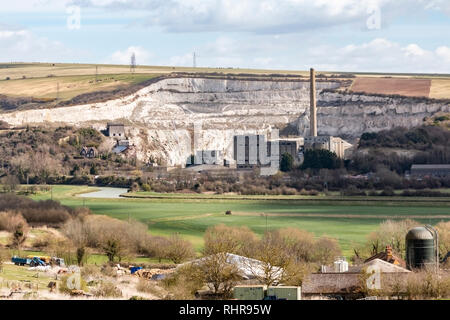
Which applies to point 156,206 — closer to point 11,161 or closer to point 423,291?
point 11,161

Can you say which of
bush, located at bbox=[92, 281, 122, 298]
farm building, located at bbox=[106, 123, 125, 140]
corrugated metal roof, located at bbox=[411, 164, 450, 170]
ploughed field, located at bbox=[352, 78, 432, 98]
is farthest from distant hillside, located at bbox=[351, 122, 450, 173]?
bush, located at bbox=[92, 281, 122, 298]

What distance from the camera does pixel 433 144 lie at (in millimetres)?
103812

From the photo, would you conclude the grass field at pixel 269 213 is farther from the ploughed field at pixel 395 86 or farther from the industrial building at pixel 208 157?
the ploughed field at pixel 395 86

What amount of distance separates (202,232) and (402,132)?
56703 mm

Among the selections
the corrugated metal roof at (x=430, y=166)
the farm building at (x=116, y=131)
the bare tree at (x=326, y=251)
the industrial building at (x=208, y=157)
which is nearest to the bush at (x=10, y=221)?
the bare tree at (x=326, y=251)

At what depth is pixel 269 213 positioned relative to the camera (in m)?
69.9

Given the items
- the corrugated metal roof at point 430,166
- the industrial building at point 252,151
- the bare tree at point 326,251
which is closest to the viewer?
the bare tree at point 326,251

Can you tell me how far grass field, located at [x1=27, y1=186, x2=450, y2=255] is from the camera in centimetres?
6012

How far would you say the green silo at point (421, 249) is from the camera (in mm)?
37406

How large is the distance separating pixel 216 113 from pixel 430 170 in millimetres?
61549

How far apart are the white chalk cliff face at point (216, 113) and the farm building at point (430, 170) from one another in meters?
34.0

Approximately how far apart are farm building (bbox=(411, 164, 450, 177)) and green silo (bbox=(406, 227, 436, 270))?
53.6 metres

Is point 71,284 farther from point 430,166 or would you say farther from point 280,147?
point 280,147

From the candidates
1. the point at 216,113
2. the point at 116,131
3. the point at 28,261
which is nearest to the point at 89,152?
the point at 116,131
